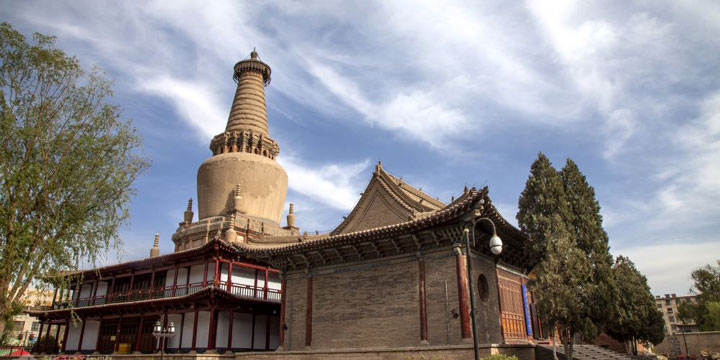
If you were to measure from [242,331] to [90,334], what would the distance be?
13.7 metres

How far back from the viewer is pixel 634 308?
23.5 m

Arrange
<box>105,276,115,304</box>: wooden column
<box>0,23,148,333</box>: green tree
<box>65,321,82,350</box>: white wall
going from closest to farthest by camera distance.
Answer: <box>0,23,148,333</box>: green tree < <box>105,276,115,304</box>: wooden column < <box>65,321,82,350</box>: white wall

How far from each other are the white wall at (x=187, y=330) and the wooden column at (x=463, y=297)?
18946mm

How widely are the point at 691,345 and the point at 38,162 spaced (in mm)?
47427

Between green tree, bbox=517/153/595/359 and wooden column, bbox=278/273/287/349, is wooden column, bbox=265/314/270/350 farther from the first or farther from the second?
green tree, bbox=517/153/595/359

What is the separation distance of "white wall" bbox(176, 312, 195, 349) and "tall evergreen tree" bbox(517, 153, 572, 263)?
68.5 ft

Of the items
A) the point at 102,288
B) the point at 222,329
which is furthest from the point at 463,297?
the point at 102,288

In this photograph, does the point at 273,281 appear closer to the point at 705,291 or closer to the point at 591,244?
the point at 591,244

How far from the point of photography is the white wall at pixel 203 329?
29266mm

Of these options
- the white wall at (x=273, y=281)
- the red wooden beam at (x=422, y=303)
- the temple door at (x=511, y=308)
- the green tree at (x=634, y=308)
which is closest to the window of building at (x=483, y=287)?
the temple door at (x=511, y=308)

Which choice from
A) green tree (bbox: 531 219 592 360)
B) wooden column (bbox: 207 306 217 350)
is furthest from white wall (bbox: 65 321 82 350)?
green tree (bbox: 531 219 592 360)

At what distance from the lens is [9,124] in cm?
1432

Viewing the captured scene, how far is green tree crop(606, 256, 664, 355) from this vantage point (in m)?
22.8

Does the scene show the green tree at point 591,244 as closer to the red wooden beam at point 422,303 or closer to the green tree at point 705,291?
the red wooden beam at point 422,303
